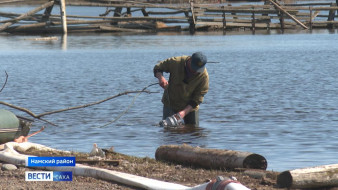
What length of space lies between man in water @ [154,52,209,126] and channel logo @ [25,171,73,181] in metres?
4.06

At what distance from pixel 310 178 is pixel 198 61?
4.19 m

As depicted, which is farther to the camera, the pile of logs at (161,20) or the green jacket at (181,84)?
the pile of logs at (161,20)

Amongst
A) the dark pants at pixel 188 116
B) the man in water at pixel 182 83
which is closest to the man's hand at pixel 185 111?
the man in water at pixel 182 83

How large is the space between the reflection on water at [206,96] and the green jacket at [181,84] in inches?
22.3

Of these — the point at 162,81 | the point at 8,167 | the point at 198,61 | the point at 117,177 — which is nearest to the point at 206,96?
the point at 162,81

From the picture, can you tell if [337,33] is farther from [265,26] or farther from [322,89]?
[322,89]

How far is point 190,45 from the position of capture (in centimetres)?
3353

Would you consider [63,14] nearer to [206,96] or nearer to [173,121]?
[206,96]

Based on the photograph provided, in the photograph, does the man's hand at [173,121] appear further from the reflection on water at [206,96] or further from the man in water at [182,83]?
the reflection on water at [206,96]

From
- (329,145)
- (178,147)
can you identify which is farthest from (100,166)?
(329,145)

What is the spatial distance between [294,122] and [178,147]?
17.6 ft

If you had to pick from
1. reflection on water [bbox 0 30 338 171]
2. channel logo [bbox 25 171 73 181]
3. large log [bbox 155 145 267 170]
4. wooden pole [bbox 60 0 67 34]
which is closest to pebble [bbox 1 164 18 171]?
channel logo [bbox 25 171 73 181]

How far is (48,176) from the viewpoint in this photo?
305 inches

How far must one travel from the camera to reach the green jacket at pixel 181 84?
1202 centimetres
